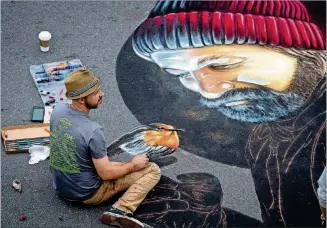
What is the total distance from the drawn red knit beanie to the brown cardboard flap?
145 centimetres

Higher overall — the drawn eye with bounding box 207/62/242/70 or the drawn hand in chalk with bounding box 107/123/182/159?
the drawn eye with bounding box 207/62/242/70

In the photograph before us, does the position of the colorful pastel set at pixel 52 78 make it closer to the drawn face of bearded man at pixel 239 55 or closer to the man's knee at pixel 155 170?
the drawn face of bearded man at pixel 239 55

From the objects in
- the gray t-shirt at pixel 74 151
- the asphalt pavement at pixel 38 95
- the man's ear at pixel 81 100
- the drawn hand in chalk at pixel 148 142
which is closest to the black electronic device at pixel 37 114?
the asphalt pavement at pixel 38 95

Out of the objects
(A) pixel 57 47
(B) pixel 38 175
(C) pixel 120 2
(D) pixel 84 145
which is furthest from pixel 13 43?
(D) pixel 84 145

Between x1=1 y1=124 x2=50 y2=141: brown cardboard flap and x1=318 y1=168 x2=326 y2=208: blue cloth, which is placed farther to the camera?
x1=1 y1=124 x2=50 y2=141: brown cardboard flap

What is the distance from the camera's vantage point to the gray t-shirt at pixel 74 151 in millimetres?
5035

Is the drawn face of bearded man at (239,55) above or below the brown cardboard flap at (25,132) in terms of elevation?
above

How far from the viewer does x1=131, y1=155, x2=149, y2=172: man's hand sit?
5340 millimetres

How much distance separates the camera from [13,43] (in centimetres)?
691

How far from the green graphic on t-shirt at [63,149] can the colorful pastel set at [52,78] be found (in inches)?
43.4

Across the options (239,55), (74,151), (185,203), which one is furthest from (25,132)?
(239,55)

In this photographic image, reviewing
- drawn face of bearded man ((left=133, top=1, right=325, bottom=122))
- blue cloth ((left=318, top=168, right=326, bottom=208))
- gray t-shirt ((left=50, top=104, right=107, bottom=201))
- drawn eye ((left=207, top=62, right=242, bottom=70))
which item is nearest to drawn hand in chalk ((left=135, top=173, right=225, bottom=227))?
gray t-shirt ((left=50, top=104, right=107, bottom=201))

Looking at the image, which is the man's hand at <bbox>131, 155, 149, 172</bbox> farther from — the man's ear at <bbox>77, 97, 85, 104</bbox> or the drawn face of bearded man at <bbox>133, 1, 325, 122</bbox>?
the drawn face of bearded man at <bbox>133, 1, 325, 122</bbox>

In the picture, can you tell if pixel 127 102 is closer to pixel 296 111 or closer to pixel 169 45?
pixel 169 45
